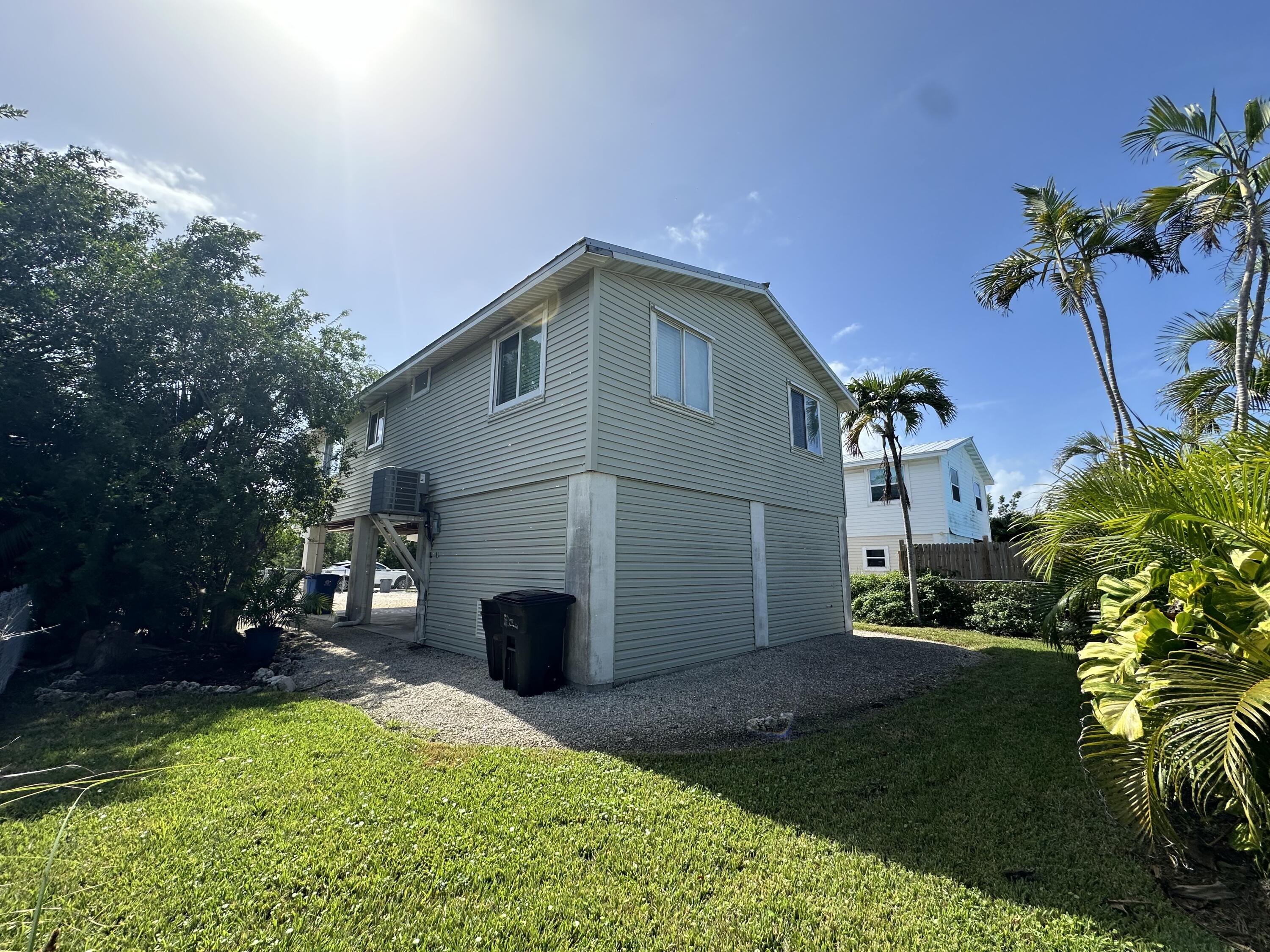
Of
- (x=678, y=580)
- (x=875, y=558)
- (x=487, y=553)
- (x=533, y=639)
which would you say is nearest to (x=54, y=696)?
(x=487, y=553)

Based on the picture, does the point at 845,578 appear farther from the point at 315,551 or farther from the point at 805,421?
the point at 315,551

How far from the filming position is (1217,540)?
2814mm

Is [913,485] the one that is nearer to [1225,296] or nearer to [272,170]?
[1225,296]

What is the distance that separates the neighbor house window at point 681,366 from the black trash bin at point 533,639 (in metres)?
3.43

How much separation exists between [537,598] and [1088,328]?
404 inches

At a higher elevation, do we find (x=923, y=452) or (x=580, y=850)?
(x=923, y=452)

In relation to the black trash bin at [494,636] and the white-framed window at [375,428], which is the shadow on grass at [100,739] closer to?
the black trash bin at [494,636]

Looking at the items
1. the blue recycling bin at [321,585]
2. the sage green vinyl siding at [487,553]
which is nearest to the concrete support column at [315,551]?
the blue recycling bin at [321,585]

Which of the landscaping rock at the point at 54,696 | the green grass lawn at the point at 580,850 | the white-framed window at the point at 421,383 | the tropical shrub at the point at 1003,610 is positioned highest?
the white-framed window at the point at 421,383

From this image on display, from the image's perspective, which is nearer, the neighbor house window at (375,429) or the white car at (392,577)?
the neighbor house window at (375,429)

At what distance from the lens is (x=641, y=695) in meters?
6.12

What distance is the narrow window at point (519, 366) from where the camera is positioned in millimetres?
8023

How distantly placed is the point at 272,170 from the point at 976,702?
1143 cm

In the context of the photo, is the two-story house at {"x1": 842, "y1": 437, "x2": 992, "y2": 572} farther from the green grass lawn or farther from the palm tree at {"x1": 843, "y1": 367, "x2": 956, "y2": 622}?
the green grass lawn
